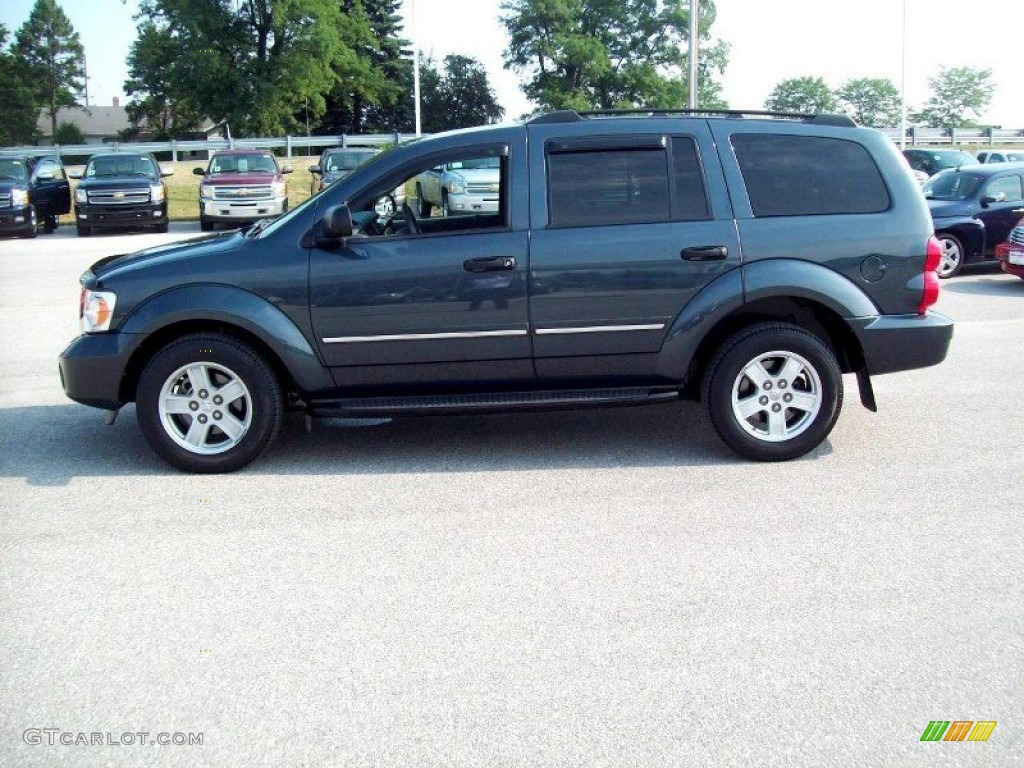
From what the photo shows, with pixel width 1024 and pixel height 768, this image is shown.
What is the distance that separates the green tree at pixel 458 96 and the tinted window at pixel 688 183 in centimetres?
6820

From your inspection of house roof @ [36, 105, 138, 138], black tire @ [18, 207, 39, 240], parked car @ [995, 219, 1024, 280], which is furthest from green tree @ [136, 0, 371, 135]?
house roof @ [36, 105, 138, 138]

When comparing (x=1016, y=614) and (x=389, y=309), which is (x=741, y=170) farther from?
(x=1016, y=614)

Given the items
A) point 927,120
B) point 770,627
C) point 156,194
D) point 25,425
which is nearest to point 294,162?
point 156,194

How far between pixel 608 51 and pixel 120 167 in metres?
41.3

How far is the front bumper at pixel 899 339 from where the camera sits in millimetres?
5898

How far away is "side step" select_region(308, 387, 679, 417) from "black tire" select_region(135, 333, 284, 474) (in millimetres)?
305

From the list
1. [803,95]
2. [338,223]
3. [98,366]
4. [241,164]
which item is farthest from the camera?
[803,95]

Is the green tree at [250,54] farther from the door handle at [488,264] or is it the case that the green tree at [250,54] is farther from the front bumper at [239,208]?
the door handle at [488,264]

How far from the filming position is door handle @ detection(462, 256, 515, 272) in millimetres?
5703

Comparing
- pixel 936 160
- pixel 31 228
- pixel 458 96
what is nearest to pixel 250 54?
pixel 458 96

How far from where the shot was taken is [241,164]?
81.0ft

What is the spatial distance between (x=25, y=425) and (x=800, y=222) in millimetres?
5150

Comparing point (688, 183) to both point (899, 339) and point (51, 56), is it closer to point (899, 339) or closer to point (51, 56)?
point (899, 339)

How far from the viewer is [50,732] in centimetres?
325
